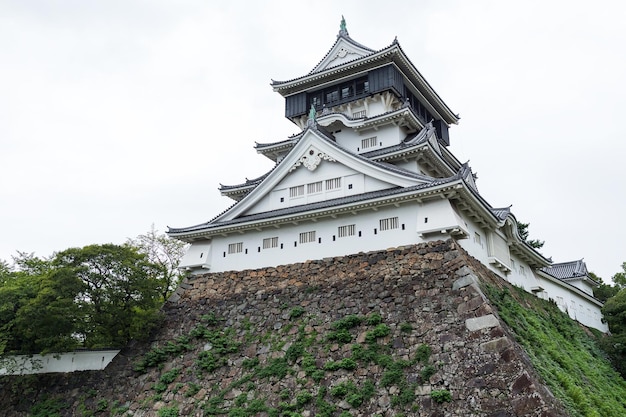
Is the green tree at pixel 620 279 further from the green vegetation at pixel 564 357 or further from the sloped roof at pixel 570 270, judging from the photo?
the green vegetation at pixel 564 357

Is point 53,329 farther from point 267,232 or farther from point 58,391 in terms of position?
point 267,232

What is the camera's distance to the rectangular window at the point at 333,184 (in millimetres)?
18275

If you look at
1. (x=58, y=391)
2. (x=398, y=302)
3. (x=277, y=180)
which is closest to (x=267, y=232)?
(x=277, y=180)

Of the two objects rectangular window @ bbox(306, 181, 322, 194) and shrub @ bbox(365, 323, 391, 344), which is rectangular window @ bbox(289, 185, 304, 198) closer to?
rectangular window @ bbox(306, 181, 322, 194)

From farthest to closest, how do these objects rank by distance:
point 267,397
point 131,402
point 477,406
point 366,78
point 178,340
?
Answer: point 366,78 → point 178,340 → point 131,402 → point 267,397 → point 477,406

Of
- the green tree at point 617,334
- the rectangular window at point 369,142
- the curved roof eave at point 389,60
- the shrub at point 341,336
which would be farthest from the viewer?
the curved roof eave at point 389,60

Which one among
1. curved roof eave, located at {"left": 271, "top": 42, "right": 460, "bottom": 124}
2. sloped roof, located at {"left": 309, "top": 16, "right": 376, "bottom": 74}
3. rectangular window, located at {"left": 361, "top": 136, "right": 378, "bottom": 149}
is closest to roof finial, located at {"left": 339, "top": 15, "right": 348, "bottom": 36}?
sloped roof, located at {"left": 309, "top": 16, "right": 376, "bottom": 74}

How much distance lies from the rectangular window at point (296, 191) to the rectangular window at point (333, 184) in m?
1.04

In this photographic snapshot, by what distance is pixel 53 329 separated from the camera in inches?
649

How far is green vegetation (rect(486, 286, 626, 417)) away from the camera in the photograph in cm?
1252

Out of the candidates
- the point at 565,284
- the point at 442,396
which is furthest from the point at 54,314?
the point at 565,284

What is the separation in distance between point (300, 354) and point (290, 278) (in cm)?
332

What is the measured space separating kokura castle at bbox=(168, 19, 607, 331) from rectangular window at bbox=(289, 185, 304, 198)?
4 cm

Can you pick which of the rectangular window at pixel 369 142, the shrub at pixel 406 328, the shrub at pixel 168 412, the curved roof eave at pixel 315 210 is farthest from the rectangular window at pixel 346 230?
the shrub at pixel 168 412
